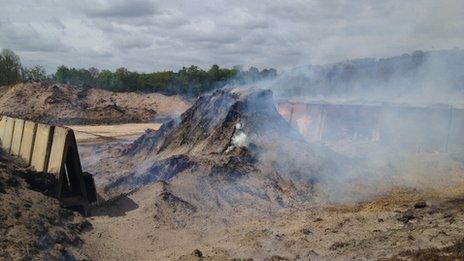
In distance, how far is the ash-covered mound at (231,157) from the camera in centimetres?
1120

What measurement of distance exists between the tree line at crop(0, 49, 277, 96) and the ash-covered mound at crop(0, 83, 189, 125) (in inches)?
208

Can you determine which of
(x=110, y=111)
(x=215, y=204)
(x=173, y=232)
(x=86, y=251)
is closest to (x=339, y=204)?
(x=215, y=204)

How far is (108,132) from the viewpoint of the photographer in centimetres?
3006

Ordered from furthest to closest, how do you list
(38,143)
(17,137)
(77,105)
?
(77,105)
(17,137)
(38,143)

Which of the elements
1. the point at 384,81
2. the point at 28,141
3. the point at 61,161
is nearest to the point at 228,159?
the point at 61,161

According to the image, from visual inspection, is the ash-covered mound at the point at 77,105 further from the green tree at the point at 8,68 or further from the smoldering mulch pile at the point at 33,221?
the smoldering mulch pile at the point at 33,221

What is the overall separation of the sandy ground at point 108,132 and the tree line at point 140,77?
12606 millimetres

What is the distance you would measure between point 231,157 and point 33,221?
6.03 metres

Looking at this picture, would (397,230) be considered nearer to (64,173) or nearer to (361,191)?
(361,191)

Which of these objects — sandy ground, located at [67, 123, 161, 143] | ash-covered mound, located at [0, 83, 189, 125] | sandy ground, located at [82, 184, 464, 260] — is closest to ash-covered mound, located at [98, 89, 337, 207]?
sandy ground, located at [82, 184, 464, 260]

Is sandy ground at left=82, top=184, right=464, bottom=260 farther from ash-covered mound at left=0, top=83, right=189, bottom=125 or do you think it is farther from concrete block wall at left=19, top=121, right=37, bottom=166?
ash-covered mound at left=0, top=83, right=189, bottom=125

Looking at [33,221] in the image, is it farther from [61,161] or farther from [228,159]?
[228,159]

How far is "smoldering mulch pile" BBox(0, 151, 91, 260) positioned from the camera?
21.3 ft

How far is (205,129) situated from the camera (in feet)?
48.9
